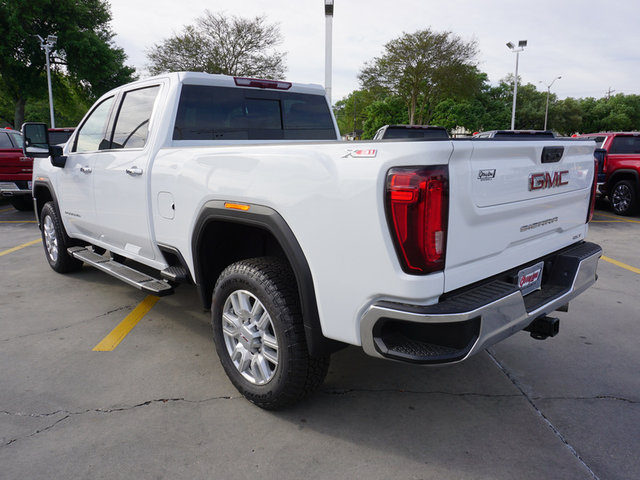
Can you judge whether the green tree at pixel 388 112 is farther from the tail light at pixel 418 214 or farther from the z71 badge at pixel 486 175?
the tail light at pixel 418 214

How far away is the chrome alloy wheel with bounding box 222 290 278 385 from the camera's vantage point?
2721 millimetres

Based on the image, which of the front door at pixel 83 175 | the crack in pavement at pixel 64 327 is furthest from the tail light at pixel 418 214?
the crack in pavement at pixel 64 327

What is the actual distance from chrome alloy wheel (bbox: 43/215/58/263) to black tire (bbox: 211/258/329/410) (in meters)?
3.60

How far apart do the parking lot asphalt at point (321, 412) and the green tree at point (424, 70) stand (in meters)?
37.2

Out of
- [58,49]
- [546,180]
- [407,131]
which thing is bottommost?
[546,180]

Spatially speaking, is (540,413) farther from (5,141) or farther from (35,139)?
(5,141)

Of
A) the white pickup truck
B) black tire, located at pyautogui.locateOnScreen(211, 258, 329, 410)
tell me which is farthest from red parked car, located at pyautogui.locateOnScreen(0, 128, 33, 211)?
black tire, located at pyautogui.locateOnScreen(211, 258, 329, 410)

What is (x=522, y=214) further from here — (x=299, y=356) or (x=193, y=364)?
(x=193, y=364)

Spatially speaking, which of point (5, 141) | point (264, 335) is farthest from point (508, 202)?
point (5, 141)

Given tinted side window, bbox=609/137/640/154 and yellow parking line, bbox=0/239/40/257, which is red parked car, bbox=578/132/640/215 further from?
yellow parking line, bbox=0/239/40/257

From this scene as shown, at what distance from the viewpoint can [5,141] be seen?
37.5ft

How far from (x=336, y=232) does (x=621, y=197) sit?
11.1 m

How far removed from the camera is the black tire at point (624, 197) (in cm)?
1069

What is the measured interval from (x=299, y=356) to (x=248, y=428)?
539mm
